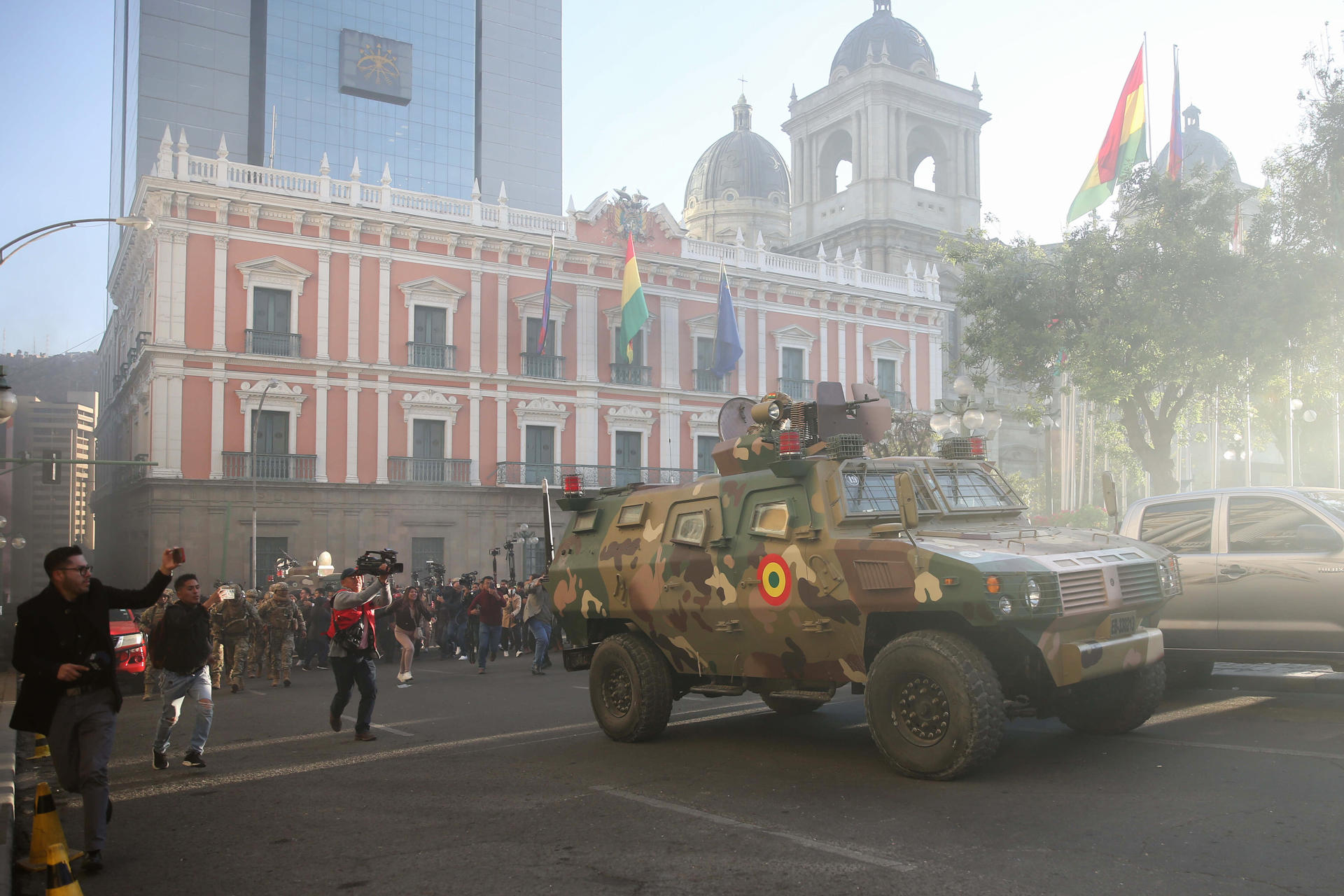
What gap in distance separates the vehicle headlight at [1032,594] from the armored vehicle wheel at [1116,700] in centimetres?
173

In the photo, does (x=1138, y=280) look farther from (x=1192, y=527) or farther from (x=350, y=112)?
(x=350, y=112)

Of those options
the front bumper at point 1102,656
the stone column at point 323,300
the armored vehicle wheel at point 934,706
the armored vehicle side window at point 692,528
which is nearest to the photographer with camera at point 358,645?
the armored vehicle side window at point 692,528

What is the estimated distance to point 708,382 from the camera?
42000mm

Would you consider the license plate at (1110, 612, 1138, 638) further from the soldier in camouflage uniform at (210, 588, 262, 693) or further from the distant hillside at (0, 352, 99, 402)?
the distant hillside at (0, 352, 99, 402)

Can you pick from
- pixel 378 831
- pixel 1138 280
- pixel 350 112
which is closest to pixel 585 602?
pixel 378 831

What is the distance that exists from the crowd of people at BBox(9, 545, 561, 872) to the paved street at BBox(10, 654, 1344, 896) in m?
0.51

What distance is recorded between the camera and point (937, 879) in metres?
5.50

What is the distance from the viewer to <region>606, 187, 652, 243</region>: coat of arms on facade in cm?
3994

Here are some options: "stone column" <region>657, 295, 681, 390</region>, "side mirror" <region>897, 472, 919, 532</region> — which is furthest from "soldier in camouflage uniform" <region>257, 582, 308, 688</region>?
"stone column" <region>657, 295, 681, 390</region>

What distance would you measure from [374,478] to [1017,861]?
3136 centimetres

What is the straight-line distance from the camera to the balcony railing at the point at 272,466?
3300cm

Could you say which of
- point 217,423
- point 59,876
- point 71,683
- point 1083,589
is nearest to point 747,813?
point 1083,589

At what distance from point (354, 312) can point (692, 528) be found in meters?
27.7

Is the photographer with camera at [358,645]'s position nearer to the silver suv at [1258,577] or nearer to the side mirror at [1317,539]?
the silver suv at [1258,577]
